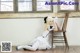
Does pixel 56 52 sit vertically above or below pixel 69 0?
below

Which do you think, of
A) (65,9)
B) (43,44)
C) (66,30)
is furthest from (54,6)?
(43,44)

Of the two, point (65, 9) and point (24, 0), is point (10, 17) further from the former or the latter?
point (65, 9)

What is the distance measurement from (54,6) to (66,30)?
79 centimetres

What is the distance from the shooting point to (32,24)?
6.04 m

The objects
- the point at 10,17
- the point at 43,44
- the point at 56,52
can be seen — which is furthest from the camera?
the point at 10,17

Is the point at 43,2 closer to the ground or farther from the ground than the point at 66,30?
farther from the ground

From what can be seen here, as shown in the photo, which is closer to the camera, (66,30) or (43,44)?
(43,44)

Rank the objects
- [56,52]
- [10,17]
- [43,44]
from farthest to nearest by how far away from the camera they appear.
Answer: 1. [10,17]
2. [43,44]
3. [56,52]

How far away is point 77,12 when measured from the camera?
19.7 ft

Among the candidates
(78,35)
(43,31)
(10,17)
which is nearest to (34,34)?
(43,31)

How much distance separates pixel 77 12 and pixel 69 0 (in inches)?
17.0

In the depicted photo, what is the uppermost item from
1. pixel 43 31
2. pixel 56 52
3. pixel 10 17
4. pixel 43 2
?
pixel 43 2

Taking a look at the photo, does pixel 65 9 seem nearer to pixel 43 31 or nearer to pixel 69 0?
pixel 69 0

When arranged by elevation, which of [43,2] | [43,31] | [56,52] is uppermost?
[43,2]
